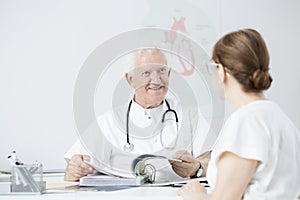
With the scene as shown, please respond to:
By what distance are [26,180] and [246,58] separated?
0.87 metres

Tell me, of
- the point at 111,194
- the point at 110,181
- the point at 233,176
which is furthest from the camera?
the point at 110,181

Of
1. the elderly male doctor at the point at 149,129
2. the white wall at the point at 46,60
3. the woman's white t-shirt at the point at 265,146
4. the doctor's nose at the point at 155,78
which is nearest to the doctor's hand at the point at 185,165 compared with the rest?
the elderly male doctor at the point at 149,129

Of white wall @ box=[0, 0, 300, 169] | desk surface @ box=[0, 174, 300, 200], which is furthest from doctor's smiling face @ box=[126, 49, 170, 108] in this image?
white wall @ box=[0, 0, 300, 169]

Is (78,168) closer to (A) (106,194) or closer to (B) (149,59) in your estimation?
(A) (106,194)

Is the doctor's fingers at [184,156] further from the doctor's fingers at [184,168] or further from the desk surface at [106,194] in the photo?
the desk surface at [106,194]

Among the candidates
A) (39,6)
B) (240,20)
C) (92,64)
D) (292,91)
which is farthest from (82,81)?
(292,91)

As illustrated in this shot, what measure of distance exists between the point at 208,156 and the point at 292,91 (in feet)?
2.96

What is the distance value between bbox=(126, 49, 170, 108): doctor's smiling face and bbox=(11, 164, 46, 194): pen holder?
552 mm

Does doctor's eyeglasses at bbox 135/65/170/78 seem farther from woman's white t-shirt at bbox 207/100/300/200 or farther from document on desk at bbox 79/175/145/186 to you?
woman's white t-shirt at bbox 207/100/300/200

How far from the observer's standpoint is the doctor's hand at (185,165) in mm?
2049

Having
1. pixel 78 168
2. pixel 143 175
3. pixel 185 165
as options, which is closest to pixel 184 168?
pixel 185 165

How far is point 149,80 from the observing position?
212cm

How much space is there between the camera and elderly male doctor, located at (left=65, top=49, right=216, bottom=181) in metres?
2.08

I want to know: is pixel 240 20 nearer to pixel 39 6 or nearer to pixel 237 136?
pixel 39 6
